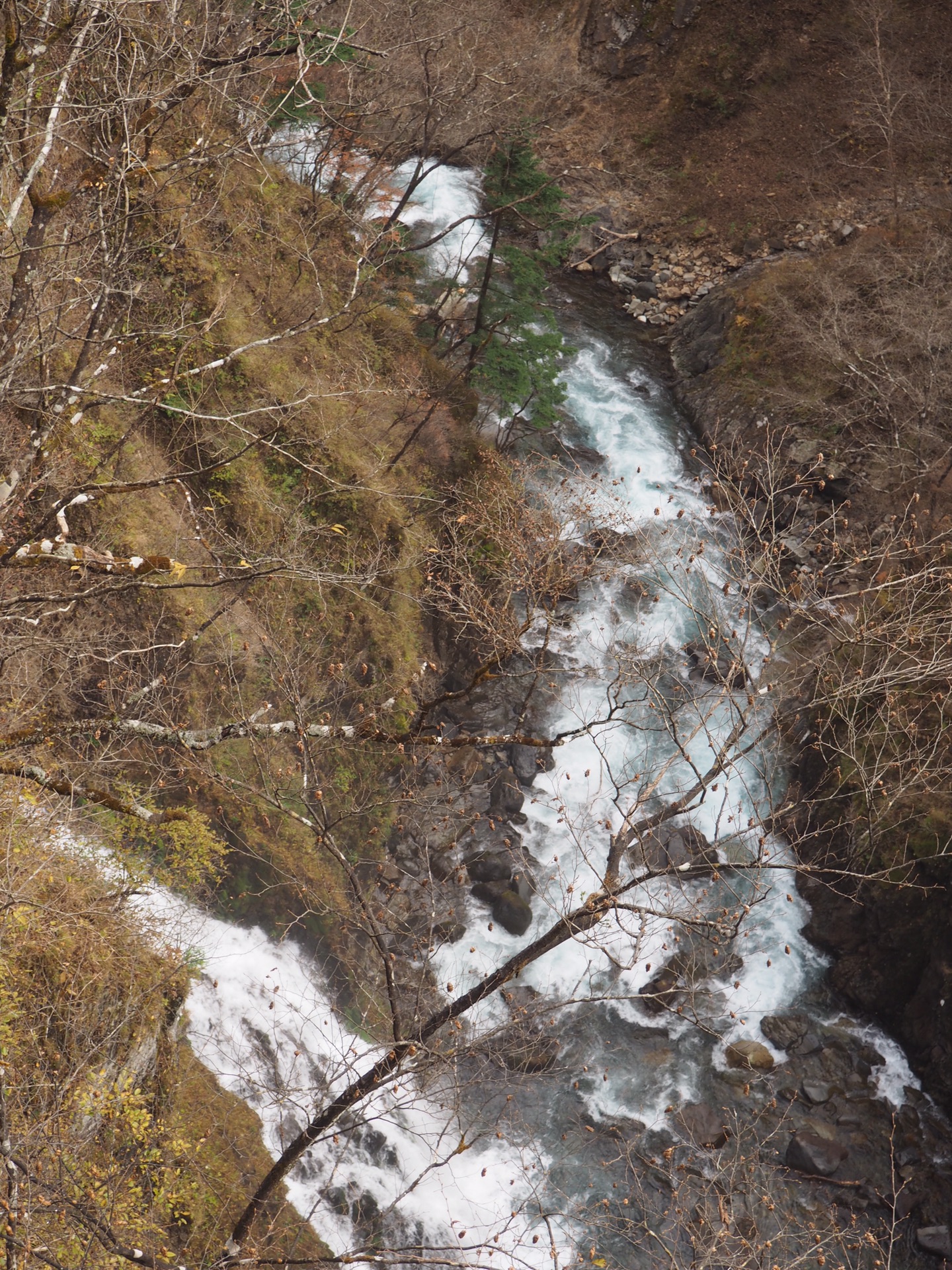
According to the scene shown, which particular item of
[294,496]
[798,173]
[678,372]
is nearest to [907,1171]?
[294,496]

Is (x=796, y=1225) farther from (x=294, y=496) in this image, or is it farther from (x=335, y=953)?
(x=294, y=496)

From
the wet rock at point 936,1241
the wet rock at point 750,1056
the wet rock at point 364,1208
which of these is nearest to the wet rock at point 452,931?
the wet rock at point 364,1208

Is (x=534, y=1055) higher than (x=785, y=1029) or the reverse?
the reverse

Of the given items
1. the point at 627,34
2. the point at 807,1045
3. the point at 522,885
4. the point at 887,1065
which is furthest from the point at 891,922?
the point at 627,34

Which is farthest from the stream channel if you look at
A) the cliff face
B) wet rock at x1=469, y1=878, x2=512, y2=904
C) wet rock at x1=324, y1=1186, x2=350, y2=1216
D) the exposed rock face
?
the exposed rock face

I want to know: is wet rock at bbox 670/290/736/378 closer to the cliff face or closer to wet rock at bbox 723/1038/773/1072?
the cliff face

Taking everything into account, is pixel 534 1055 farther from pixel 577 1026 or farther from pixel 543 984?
pixel 543 984

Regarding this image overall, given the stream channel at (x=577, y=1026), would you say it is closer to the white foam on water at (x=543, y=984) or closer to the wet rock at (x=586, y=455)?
the white foam on water at (x=543, y=984)
